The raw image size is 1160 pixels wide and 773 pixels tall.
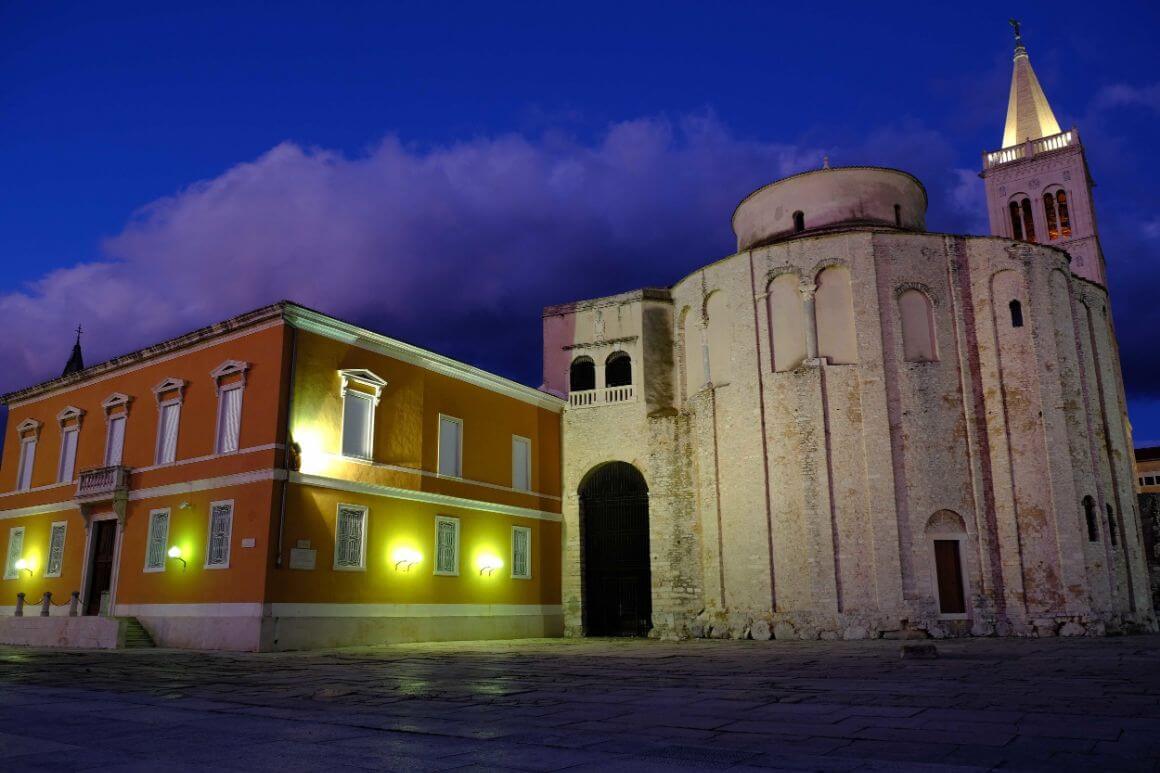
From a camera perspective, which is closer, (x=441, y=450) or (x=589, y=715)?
(x=589, y=715)

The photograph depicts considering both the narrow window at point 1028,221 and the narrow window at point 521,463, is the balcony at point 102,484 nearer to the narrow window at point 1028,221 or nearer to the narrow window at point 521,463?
the narrow window at point 521,463

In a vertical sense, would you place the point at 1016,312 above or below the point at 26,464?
above

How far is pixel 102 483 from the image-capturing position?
76.7 ft

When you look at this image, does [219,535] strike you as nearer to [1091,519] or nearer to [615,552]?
[615,552]

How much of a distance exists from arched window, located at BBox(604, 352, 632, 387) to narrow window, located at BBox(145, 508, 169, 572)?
47.7 ft

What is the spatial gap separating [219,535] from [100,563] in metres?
5.78

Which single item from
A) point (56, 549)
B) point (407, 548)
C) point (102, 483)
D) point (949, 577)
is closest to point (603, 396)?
point (407, 548)

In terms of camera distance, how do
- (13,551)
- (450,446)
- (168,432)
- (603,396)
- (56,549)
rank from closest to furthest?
(168,432)
(56,549)
(450,446)
(13,551)
(603,396)

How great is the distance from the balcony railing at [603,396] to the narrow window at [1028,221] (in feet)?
105

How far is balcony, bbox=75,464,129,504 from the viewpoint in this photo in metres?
23.0

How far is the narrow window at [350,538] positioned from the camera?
69.1ft

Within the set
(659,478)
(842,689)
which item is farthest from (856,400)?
(842,689)

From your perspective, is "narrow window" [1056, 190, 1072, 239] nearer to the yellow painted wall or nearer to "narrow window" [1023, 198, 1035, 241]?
"narrow window" [1023, 198, 1035, 241]

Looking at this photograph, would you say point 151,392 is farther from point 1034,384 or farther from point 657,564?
point 1034,384
